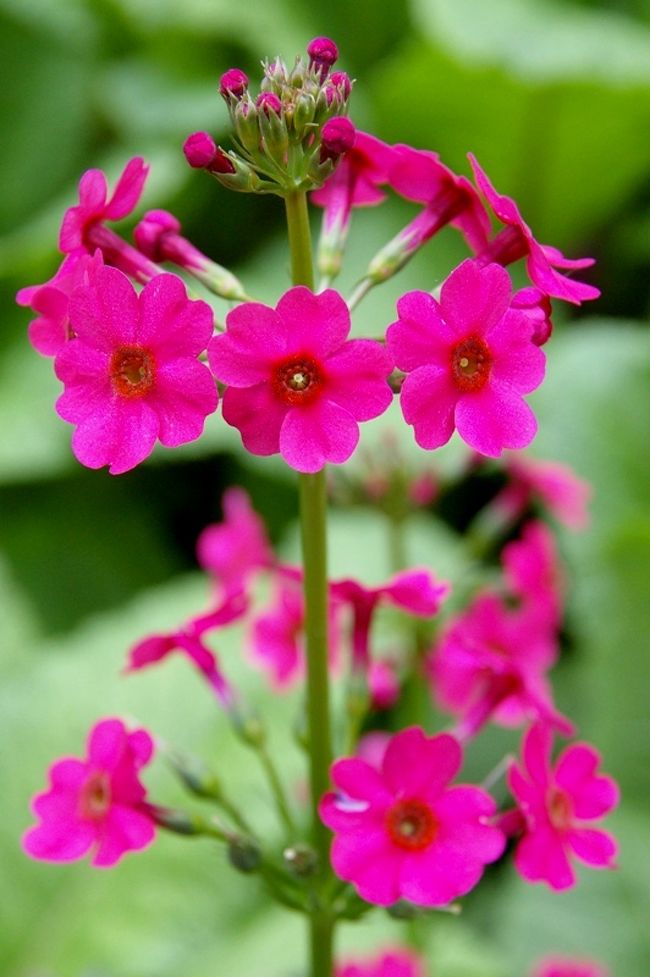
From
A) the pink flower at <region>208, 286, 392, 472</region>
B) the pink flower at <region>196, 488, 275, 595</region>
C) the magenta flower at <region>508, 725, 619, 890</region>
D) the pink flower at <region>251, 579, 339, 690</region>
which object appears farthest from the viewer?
the pink flower at <region>196, 488, 275, 595</region>

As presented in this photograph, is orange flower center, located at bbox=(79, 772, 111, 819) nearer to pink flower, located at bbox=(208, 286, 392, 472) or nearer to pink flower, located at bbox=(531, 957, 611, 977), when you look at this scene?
pink flower, located at bbox=(208, 286, 392, 472)

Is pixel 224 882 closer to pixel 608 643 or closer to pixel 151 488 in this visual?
pixel 608 643

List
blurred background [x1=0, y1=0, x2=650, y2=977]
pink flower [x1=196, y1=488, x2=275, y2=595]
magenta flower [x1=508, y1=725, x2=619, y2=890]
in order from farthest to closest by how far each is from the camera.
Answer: blurred background [x1=0, y1=0, x2=650, y2=977] → pink flower [x1=196, y1=488, x2=275, y2=595] → magenta flower [x1=508, y1=725, x2=619, y2=890]

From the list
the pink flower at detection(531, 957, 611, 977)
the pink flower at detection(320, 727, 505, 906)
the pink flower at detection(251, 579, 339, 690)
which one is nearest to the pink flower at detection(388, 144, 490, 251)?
the pink flower at detection(320, 727, 505, 906)

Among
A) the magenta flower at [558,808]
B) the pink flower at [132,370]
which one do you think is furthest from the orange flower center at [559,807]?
the pink flower at [132,370]

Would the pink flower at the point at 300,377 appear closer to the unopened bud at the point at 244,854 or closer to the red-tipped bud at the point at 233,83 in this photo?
the red-tipped bud at the point at 233,83

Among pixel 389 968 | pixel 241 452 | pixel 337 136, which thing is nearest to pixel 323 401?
pixel 337 136

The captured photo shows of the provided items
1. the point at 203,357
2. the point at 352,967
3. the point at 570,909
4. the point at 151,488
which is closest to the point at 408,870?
the point at 203,357

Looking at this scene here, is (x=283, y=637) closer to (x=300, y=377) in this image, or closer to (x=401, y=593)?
(x=401, y=593)
